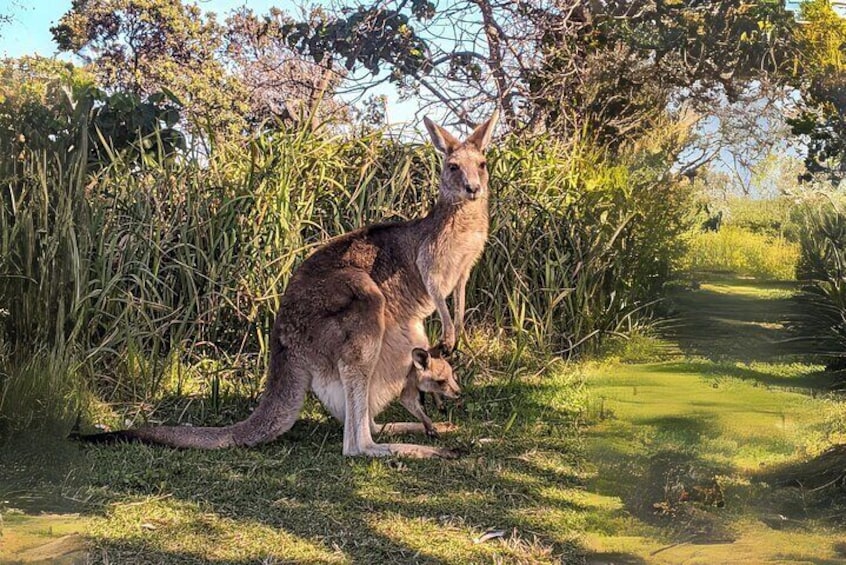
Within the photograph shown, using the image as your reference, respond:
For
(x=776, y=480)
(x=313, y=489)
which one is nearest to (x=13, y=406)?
(x=313, y=489)

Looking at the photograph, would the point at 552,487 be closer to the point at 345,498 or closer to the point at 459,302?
the point at 345,498

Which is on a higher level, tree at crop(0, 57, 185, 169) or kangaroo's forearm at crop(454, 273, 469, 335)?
tree at crop(0, 57, 185, 169)

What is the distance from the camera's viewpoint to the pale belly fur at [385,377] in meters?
3.57

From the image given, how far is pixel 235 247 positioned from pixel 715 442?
2903 millimetres

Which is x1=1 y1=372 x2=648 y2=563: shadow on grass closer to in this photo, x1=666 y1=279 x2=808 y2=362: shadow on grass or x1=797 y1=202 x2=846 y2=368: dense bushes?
x1=666 y1=279 x2=808 y2=362: shadow on grass

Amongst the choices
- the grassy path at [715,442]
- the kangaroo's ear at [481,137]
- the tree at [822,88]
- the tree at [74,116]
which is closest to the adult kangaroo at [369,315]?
the kangaroo's ear at [481,137]

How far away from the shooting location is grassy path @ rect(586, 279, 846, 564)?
93.8 inches

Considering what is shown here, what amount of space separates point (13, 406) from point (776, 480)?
3039 mm

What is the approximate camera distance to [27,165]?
4008mm

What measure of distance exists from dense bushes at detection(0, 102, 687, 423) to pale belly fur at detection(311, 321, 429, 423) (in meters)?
0.77

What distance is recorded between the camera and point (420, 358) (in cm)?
357

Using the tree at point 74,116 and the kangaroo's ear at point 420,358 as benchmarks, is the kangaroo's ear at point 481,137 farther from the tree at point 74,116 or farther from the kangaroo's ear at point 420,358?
the tree at point 74,116

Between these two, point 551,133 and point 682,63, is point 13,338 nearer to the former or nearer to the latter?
point 551,133

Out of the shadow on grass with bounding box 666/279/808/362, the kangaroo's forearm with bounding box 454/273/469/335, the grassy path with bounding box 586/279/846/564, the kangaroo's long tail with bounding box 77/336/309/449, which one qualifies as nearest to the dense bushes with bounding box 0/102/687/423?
the shadow on grass with bounding box 666/279/808/362
